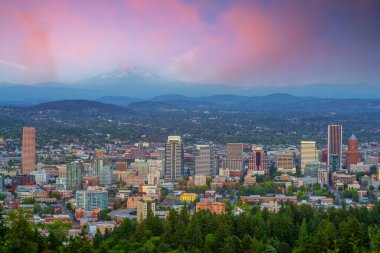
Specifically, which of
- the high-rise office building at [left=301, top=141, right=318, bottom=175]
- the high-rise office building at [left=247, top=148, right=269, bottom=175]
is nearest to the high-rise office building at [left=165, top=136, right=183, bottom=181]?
the high-rise office building at [left=247, top=148, right=269, bottom=175]

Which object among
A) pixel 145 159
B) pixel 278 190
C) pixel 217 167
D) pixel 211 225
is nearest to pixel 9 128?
pixel 145 159

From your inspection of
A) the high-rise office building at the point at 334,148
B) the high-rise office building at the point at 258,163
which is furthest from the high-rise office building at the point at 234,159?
the high-rise office building at the point at 334,148

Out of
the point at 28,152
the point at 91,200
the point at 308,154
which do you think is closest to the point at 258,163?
the point at 308,154

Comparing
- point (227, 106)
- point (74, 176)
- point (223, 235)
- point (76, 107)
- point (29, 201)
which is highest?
point (227, 106)

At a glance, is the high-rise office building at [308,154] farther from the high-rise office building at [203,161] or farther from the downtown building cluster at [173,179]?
the high-rise office building at [203,161]

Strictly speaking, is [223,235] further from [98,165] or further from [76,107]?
[76,107]

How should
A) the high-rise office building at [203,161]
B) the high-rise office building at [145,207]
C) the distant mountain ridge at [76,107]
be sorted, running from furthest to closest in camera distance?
the distant mountain ridge at [76,107] < the high-rise office building at [203,161] < the high-rise office building at [145,207]
